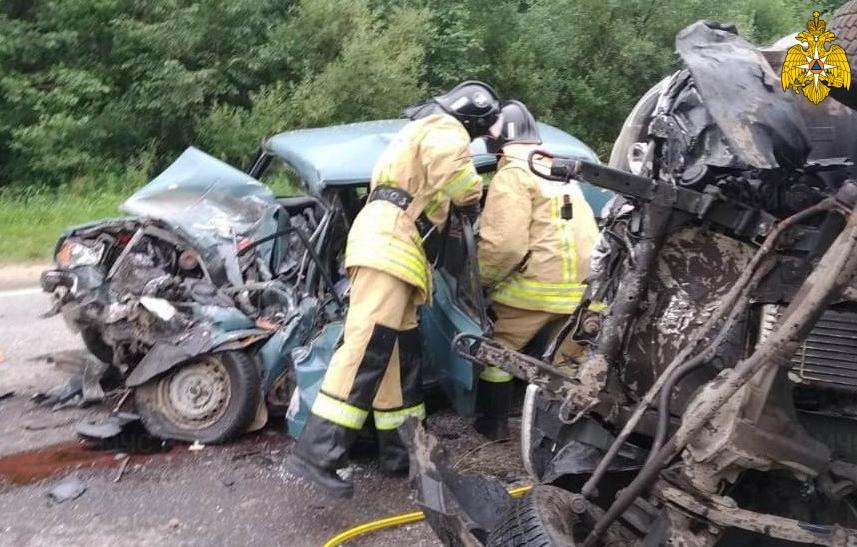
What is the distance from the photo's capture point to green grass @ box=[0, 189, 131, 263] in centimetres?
941

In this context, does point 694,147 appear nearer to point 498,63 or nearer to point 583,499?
Result: point 583,499

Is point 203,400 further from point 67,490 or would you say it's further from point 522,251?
point 522,251

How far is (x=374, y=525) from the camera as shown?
12.1 ft

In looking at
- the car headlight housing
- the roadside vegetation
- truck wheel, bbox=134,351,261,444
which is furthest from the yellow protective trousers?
the roadside vegetation

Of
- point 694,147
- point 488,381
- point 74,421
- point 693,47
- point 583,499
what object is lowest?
point 74,421

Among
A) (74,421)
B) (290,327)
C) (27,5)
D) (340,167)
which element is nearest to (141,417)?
(74,421)

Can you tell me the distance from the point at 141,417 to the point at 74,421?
19.0 inches

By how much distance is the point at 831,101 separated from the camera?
287 cm

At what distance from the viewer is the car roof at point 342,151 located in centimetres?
447

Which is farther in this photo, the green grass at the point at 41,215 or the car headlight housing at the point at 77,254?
the green grass at the point at 41,215

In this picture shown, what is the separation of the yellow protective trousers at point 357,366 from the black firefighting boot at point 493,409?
0.67 m

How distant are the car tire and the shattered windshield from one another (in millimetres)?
673

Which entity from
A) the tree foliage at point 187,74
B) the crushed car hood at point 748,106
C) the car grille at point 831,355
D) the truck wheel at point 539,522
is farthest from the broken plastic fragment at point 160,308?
the tree foliage at point 187,74

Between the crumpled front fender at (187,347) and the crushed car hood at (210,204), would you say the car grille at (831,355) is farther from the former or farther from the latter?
the crushed car hood at (210,204)
